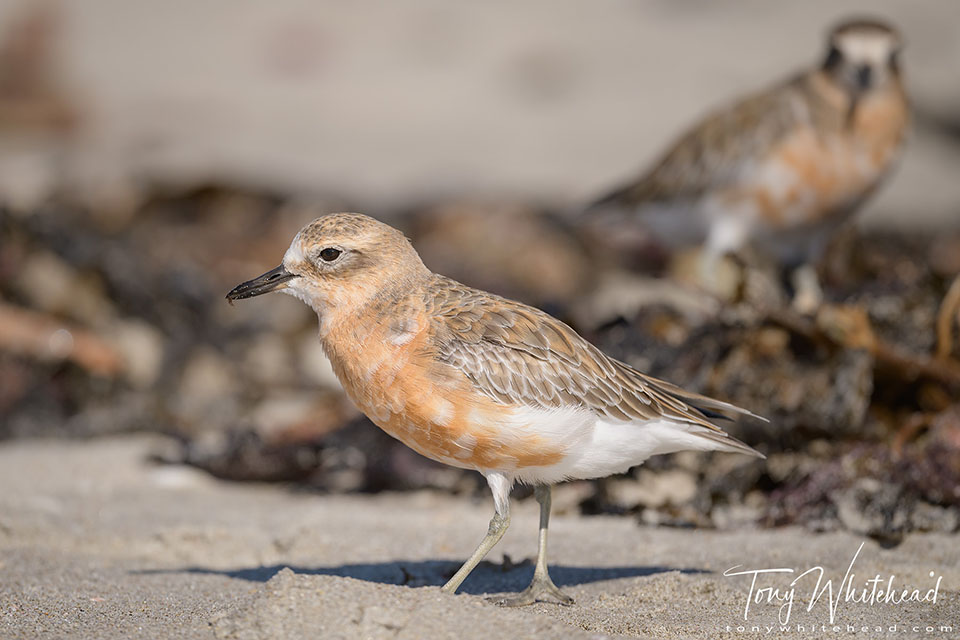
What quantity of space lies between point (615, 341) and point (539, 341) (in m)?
2.06

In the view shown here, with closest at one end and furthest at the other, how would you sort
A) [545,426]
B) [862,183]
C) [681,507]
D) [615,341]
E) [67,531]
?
[545,426], [67,531], [681,507], [615,341], [862,183]

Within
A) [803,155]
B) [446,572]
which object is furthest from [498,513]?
[803,155]

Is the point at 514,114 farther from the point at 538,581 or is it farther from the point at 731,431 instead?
the point at 538,581

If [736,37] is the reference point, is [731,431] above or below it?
below

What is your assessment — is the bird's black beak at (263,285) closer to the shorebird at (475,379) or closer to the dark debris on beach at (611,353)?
the shorebird at (475,379)

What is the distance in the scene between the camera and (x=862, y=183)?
→ 8055mm

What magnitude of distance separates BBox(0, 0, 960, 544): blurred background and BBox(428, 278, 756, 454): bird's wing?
1.23 meters

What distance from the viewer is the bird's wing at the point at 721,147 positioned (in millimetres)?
8289

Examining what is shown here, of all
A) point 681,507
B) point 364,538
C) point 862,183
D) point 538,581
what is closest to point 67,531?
point 364,538

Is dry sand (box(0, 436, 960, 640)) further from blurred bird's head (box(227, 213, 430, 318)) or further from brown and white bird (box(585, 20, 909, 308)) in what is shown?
brown and white bird (box(585, 20, 909, 308))

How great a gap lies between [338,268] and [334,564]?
56.3 inches
